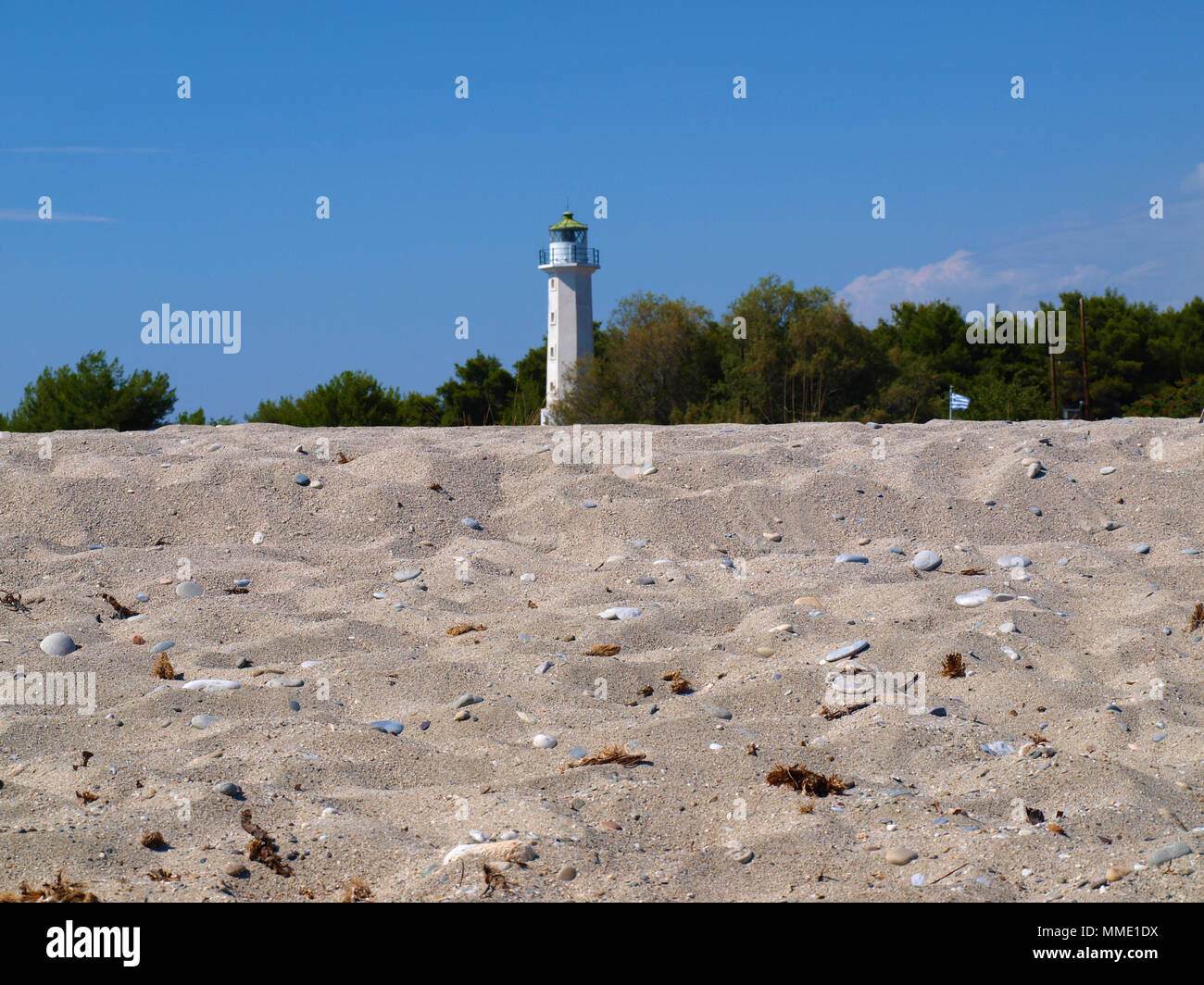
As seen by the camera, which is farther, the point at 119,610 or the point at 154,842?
the point at 119,610

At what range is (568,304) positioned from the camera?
30.6 meters

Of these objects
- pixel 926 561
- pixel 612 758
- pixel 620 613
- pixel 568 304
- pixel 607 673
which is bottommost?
pixel 612 758

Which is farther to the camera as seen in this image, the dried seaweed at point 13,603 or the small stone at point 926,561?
the small stone at point 926,561

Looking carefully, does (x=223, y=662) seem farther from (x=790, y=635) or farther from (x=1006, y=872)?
(x=1006, y=872)

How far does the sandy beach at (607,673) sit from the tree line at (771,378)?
6.18 m

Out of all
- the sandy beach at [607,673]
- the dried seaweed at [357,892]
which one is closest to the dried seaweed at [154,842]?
the sandy beach at [607,673]

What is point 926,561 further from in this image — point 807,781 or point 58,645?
point 58,645

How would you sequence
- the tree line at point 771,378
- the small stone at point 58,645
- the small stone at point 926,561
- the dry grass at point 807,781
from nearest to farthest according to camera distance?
the dry grass at point 807,781
the small stone at point 58,645
the small stone at point 926,561
the tree line at point 771,378

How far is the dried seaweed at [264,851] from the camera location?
2.18 m

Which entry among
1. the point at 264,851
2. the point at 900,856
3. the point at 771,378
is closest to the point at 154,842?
the point at 264,851

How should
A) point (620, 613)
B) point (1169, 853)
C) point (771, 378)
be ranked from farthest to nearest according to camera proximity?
point (771, 378) → point (620, 613) → point (1169, 853)

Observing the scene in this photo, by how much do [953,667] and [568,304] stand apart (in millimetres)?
28002

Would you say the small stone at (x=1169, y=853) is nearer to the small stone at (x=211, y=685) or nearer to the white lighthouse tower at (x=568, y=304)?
the small stone at (x=211, y=685)

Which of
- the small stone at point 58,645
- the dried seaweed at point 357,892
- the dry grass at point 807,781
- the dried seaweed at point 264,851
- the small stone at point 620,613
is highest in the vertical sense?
the small stone at point 620,613
